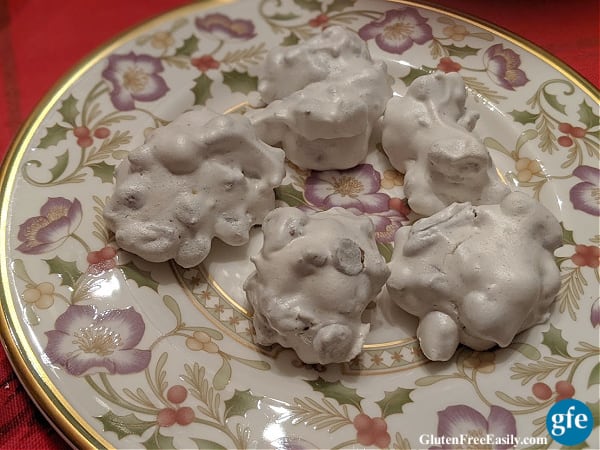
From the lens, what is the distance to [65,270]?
110 centimetres

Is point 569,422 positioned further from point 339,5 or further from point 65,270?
point 339,5

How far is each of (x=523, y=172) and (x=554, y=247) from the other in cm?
25

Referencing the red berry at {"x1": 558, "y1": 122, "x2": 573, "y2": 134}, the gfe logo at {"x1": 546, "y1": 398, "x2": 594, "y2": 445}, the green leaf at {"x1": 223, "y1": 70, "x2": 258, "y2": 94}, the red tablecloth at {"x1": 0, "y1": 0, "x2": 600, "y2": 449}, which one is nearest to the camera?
the gfe logo at {"x1": 546, "y1": 398, "x2": 594, "y2": 445}

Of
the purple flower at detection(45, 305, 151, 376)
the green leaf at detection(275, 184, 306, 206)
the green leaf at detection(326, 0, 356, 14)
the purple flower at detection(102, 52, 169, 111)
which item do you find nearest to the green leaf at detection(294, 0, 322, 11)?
the green leaf at detection(326, 0, 356, 14)

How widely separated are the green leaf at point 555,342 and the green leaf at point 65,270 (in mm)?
790

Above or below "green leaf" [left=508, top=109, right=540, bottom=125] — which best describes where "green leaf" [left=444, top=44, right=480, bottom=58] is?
above

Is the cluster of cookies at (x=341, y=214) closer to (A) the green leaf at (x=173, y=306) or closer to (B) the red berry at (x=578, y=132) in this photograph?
(A) the green leaf at (x=173, y=306)

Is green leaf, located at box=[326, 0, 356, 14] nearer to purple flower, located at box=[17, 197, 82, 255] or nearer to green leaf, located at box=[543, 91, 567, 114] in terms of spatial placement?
green leaf, located at box=[543, 91, 567, 114]

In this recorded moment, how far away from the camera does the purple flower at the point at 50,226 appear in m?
1.12

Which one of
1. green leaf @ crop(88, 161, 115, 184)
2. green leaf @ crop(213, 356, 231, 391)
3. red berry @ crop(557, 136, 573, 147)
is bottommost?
green leaf @ crop(213, 356, 231, 391)

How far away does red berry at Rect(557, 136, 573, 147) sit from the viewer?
1.26m

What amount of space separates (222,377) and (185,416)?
9cm

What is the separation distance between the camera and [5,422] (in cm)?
106

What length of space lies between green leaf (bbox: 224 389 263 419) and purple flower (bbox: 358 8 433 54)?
0.82 m
